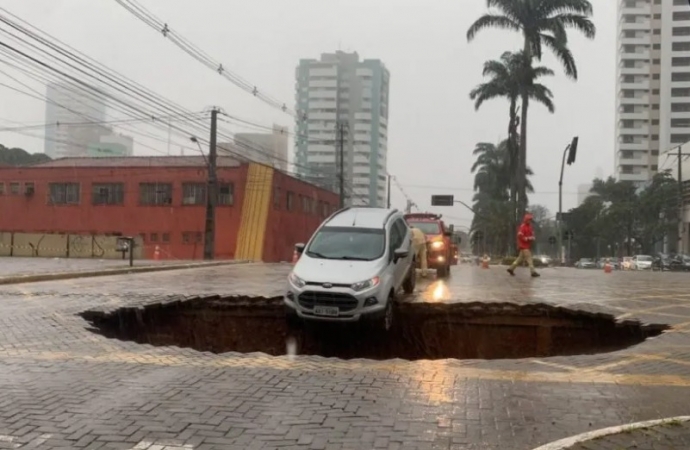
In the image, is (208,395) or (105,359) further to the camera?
(105,359)

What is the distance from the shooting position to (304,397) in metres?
5.89

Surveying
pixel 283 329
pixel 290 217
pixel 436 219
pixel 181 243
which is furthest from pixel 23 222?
pixel 283 329

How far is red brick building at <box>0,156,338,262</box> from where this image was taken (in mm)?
46594

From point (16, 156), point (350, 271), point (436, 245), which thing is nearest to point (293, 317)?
point (350, 271)

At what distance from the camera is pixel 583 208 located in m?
73.2

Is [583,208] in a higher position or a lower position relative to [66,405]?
higher

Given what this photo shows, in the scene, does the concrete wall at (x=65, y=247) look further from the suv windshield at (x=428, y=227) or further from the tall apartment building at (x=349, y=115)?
the tall apartment building at (x=349, y=115)

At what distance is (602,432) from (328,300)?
5.40 m

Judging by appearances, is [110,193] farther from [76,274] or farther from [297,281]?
[297,281]

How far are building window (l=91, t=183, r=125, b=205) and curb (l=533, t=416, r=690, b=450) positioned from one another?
157 feet

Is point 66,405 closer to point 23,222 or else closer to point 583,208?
point 23,222

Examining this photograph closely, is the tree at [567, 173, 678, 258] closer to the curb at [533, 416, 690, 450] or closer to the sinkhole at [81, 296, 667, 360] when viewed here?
the sinkhole at [81, 296, 667, 360]

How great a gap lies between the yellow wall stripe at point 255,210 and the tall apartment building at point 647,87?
7966cm

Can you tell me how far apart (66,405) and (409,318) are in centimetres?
716
